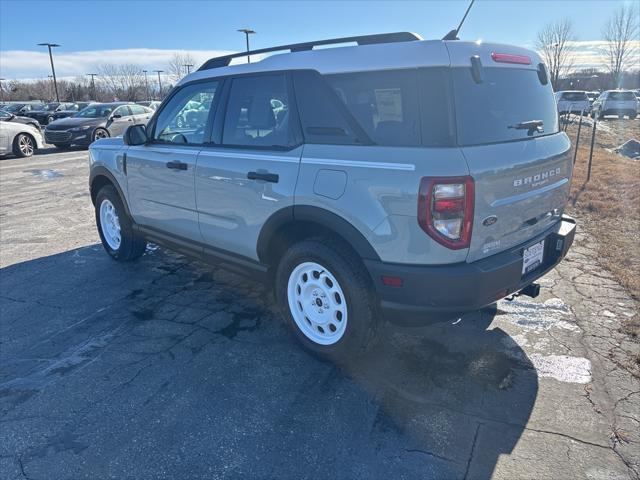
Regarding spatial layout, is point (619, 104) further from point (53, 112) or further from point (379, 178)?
point (53, 112)

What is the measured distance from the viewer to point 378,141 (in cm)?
269

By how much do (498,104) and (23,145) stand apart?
16.5 m

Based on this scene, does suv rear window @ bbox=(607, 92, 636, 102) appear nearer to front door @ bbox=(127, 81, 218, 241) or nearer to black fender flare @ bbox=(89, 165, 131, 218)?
front door @ bbox=(127, 81, 218, 241)

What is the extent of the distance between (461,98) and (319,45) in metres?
1.20

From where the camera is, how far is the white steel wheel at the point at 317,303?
10.2 feet

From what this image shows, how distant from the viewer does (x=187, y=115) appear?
4.16m

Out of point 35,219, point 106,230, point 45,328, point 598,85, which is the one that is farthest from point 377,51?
point 598,85

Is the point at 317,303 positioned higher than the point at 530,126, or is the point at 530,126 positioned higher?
the point at 530,126

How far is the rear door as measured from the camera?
2541 mm

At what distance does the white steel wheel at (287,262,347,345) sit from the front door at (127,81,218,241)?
1.22 metres

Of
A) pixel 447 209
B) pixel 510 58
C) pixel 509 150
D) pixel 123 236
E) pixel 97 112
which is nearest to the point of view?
pixel 447 209

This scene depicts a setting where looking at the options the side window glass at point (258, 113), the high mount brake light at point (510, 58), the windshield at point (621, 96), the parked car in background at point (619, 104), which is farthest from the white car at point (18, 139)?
the windshield at point (621, 96)

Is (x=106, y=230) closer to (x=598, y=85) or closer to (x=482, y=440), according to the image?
(x=482, y=440)

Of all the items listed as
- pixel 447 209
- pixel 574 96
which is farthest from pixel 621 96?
pixel 447 209
